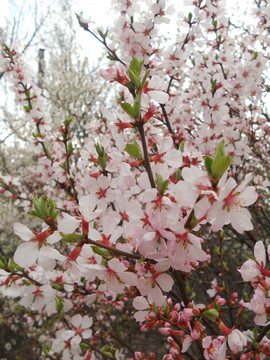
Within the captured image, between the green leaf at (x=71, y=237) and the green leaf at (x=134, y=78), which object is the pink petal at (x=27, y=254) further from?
the green leaf at (x=134, y=78)

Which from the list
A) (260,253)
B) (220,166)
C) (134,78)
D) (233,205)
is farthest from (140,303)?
(134,78)

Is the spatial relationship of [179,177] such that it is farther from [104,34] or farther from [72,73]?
[72,73]

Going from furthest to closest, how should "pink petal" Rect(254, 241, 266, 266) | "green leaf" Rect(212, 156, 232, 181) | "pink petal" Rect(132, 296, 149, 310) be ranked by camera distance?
"pink petal" Rect(132, 296, 149, 310), "pink petal" Rect(254, 241, 266, 266), "green leaf" Rect(212, 156, 232, 181)

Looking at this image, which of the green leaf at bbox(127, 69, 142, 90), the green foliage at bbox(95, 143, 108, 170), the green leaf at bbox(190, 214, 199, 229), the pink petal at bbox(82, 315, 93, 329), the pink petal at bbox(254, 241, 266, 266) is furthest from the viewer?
the pink petal at bbox(82, 315, 93, 329)

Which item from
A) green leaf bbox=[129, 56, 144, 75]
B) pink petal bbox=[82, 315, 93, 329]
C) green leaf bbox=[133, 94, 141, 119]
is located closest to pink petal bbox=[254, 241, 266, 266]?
green leaf bbox=[133, 94, 141, 119]

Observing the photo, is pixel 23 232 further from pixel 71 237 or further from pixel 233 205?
pixel 233 205

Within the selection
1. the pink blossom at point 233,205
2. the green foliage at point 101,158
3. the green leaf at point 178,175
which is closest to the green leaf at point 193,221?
the pink blossom at point 233,205

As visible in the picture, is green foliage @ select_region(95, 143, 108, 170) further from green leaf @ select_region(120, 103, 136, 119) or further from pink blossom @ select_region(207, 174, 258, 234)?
pink blossom @ select_region(207, 174, 258, 234)

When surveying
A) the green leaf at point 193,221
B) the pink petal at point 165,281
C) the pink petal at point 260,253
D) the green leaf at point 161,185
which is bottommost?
the pink petal at point 165,281

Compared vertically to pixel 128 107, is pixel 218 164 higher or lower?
lower

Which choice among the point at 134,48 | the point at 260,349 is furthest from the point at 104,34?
the point at 260,349

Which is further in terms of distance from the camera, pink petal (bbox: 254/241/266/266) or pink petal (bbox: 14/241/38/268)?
pink petal (bbox: 254/241/266/266)

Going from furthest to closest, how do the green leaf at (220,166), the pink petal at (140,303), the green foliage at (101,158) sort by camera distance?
the green foliage at (101,158) → the pink petal at (140,303) → the green leaf at (220,166)

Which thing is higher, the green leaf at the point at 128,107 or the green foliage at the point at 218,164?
the green leaf at the point at 128,107
